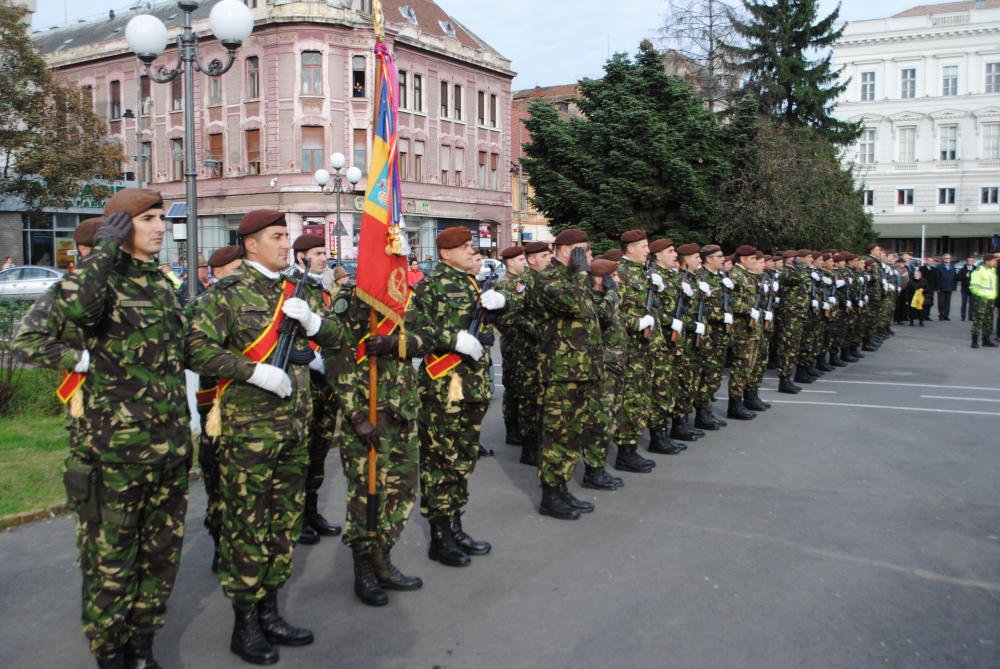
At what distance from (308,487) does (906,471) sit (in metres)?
5.33

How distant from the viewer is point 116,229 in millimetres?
3732

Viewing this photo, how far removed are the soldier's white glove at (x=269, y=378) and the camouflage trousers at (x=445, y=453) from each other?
4.87ft

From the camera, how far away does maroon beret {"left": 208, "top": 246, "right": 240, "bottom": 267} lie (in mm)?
6336

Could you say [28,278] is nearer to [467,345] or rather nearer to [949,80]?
[467,345]

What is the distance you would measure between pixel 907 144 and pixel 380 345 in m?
63.6

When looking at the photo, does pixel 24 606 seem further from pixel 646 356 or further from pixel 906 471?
pixel 906 471

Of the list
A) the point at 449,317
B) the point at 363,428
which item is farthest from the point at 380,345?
the point at 449,317

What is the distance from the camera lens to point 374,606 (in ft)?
16.4

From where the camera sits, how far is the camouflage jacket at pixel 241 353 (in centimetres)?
419

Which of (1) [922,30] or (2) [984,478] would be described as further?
(1) [922,30]

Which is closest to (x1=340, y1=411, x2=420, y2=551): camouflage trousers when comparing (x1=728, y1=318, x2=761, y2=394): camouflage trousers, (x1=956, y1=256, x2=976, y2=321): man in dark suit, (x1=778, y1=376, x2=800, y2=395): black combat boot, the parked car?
(x1=728, y1=318, x2=761, y2=394): camouflage trousers

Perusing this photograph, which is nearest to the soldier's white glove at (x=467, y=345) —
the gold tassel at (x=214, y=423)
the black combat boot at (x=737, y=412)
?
the gold tassel at (x=214, y=423)

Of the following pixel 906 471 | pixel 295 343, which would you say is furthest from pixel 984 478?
pixel 295 343

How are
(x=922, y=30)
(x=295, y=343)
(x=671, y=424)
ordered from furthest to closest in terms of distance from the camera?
(x=922, y=30)
(x=671, y=424)
(x=295, y=343)
